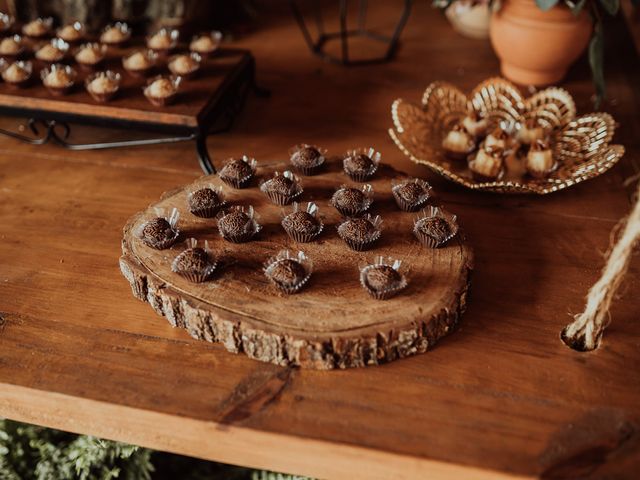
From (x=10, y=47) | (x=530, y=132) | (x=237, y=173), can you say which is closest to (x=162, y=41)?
(x=10, y=47)

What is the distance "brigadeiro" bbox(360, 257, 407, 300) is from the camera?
0.90 m

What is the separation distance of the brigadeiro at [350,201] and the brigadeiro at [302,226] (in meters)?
0.05

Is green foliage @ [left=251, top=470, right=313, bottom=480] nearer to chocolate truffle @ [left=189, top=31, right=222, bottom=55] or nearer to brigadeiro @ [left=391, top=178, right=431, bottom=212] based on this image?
brigadeiro @ [left=391, top=178, right=431, bottom=212]

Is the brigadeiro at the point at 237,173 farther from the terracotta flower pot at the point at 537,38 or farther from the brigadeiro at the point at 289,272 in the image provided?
the terracotta flower pot at the point at 537,38

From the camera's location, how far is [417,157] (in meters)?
1.23

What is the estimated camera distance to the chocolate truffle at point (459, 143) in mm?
1289

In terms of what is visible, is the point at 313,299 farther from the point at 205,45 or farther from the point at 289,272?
the point at 205,45

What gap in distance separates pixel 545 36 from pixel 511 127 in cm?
31

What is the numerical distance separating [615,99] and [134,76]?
1228mm

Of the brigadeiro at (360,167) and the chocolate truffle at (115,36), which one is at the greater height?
the chocolate truffle at (115,36)

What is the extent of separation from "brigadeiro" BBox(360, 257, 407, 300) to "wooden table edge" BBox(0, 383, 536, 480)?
0.73 ft

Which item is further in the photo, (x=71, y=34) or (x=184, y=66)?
(x=71, y=34)

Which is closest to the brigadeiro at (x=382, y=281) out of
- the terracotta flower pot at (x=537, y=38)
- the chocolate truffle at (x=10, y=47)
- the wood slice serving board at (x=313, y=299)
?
the wood slice serving board at (x=313, y=299)

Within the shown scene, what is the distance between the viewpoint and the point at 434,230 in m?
0.99
